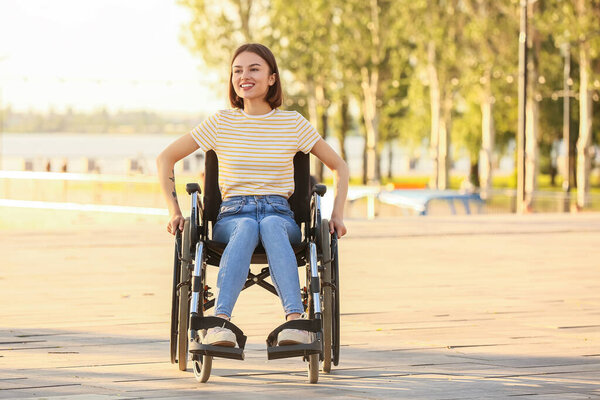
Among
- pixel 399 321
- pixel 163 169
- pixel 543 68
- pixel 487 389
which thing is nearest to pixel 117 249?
pixel 399 321

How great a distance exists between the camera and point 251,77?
18.7 feet

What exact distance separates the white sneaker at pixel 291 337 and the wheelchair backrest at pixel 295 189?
73 centimetres

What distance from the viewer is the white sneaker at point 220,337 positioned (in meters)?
5.02

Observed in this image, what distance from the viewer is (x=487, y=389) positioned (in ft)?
16.9

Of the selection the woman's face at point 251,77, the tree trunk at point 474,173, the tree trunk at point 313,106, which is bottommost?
the tree trunk at point 474,173

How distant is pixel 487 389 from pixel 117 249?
25.5 ft

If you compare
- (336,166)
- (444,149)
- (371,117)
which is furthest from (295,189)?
(371,117)

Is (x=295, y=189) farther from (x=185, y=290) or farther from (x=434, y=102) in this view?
(x=434, y=102)

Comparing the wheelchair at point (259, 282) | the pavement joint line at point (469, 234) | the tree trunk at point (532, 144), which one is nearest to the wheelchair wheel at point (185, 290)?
the wheelchair at point (259, 282)

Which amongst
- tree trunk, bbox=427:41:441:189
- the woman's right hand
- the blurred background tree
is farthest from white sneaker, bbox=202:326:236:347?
tree trunk, bbox=427:41:441:189

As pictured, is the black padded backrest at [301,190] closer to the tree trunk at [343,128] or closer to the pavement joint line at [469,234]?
the pavement joint line at [469,234]

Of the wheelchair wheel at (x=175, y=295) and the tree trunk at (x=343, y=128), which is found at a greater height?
the tree trunk at (x=343, y=128)

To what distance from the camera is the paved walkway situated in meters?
5.25

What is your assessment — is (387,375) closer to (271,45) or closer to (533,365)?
(533,365)
